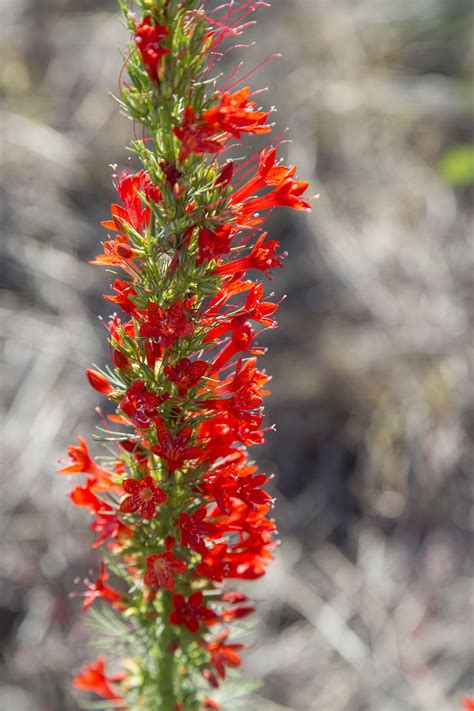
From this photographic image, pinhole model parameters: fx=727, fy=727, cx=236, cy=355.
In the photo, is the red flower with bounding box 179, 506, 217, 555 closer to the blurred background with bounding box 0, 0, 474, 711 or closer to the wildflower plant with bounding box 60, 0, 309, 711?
the wildflower plant with bounding box 60, 0, 309, 711

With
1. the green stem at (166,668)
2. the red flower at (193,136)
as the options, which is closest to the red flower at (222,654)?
the green stem at (166,668)

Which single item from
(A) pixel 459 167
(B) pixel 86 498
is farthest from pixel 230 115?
(A) pixel 459 167

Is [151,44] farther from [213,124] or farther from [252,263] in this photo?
[252,263]

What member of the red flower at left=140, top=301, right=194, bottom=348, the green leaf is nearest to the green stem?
the red flower at left=140, top=301, right=194, bottom=348

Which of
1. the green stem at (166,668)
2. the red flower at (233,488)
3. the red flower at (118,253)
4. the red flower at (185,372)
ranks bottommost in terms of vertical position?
the green stem at (166,668)

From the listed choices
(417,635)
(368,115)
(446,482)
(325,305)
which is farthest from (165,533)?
(368,115)

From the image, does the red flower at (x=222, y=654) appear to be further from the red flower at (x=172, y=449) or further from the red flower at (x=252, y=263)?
the red flower at (x=252, y=263)
